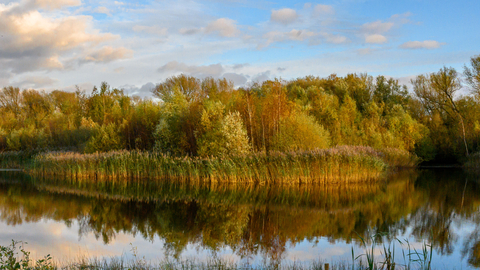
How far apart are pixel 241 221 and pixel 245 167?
25.7ft

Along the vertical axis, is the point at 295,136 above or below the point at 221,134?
below

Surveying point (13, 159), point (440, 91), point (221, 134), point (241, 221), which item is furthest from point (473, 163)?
point (13, 159)

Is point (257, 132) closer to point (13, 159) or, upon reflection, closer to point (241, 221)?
point (241, 221)

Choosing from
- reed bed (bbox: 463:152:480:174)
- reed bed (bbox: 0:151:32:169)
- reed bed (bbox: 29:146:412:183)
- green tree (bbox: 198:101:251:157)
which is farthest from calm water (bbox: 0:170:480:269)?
reed bed (bbox: 0:151:32:169)

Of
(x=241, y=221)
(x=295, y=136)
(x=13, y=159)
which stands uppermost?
(x=295, y=136)

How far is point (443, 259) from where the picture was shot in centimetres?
766

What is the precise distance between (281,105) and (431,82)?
20027mm

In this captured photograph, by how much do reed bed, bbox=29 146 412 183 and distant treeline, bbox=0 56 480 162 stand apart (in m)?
1.34

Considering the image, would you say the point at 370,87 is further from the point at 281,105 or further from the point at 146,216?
the point at 146,216

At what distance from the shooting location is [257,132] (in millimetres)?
22672

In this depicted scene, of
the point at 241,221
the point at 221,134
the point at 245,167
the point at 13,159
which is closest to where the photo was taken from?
the point at 241,221

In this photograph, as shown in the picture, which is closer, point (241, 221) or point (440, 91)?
point (241, 221)

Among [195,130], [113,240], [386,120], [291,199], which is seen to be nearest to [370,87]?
[386,120]

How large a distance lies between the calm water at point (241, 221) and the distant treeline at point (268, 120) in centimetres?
495
